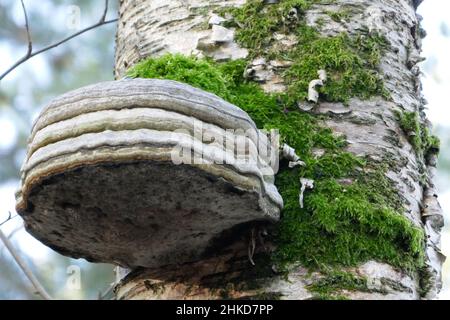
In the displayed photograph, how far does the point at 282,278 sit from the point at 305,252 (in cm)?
10

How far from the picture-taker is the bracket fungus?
1.91 m

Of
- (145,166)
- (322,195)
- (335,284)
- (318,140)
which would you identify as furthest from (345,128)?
(145,166)

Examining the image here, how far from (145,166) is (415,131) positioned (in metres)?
1.16

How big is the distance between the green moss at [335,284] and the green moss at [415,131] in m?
0.67

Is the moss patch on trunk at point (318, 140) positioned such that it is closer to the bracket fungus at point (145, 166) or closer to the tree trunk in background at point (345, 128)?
the tree trunk in background at point (345, 128)

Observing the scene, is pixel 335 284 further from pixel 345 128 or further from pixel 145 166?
pixel 145 166

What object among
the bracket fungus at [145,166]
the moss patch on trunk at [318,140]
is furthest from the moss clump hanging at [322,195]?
the bracket fungus at [145,166]

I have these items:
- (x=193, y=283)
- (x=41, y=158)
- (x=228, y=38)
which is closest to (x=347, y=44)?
(x=228, y=38)

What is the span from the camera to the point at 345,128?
2.54m

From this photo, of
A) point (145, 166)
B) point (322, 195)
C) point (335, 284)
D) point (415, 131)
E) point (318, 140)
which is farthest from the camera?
point (415, 131)

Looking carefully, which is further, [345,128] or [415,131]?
[415,131]

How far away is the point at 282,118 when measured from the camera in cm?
253

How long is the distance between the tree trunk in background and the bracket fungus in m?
0.18

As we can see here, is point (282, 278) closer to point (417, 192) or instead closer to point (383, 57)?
point (417, 192)
